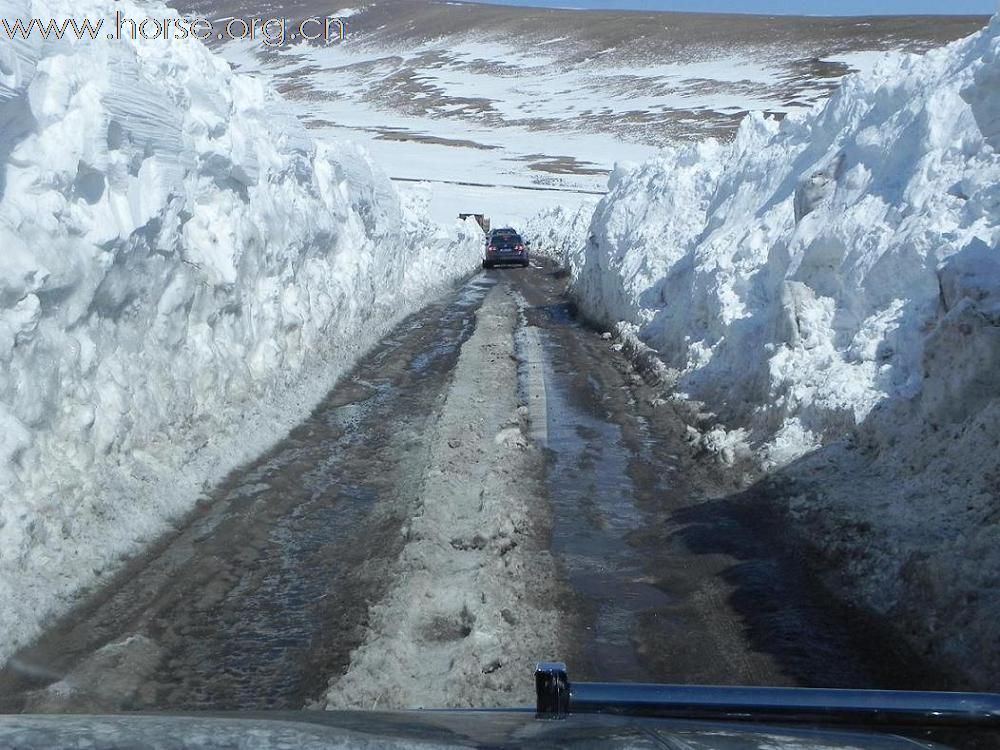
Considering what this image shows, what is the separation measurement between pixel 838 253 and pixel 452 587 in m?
6.82

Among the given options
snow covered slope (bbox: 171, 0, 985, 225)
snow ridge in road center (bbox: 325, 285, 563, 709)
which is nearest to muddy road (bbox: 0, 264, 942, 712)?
snow ridge in road center (bbox: 325, 285, 563, 709)

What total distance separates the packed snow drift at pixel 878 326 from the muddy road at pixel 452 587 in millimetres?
457

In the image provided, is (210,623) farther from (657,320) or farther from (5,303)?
(657,320)

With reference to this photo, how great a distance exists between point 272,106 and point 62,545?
34.5 ft

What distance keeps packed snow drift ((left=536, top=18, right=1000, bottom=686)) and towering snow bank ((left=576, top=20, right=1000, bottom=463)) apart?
26 millimetres

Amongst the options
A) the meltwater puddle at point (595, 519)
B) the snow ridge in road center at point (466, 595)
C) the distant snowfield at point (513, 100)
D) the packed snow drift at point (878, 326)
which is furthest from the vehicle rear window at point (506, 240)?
the snow ridge in road center at point (466, 595)

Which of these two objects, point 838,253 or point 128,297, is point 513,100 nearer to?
point 838,253

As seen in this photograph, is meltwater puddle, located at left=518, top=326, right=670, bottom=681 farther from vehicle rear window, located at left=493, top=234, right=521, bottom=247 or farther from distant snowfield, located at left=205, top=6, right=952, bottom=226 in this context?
distant snowfield, located at left=205, top=6, right=952, bottom=226

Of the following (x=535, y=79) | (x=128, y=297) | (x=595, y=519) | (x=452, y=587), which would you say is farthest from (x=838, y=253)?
(x=535, y=79)

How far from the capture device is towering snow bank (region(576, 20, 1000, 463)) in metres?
9.70

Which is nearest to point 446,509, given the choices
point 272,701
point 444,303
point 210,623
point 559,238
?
point 210,623

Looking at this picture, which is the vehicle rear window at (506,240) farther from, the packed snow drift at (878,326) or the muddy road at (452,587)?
the muddy road at (452,587)

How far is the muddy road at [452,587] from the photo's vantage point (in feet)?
18.0

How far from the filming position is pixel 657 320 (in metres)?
16.3
